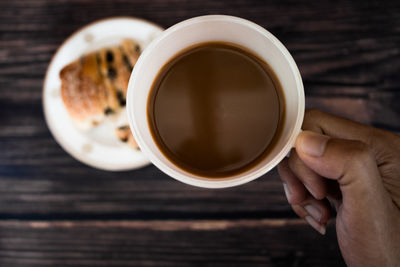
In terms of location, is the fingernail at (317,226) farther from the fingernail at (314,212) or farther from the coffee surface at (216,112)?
the coffee surface at (216,112)

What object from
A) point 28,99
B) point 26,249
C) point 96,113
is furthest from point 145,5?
point 26,249

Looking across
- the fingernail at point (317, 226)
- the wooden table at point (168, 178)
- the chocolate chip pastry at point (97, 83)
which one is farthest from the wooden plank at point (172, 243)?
the chocolate chip pastry at point (97, 83)

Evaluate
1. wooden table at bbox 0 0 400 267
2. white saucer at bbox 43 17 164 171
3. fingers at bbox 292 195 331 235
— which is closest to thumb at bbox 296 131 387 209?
fingers at bbox 292 195 331 235

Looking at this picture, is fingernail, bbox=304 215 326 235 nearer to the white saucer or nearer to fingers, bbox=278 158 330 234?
fingers, bbox=278 158 330 234

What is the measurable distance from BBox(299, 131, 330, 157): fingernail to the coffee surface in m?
0.08

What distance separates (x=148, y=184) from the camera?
1046mm

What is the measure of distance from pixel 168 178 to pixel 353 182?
592mm

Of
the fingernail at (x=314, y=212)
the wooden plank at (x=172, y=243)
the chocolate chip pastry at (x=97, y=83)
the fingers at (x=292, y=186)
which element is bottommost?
the wooden plank at (x=172, y=243)

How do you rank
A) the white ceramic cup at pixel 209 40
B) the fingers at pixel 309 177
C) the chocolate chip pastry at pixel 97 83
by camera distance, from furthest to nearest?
the chocolate chip pastry at pixel 97 83
the fingers at pixel 309 177
the white ceramic cup at pixel 209 40

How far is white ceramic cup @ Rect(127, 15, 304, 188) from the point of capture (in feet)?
1.82

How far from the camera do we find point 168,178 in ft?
3.40

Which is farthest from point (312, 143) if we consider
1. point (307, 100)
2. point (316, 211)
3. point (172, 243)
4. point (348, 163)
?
point (172, 243)

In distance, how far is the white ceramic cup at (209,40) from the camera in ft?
1.82

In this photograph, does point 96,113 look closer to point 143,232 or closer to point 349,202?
point 143,232
